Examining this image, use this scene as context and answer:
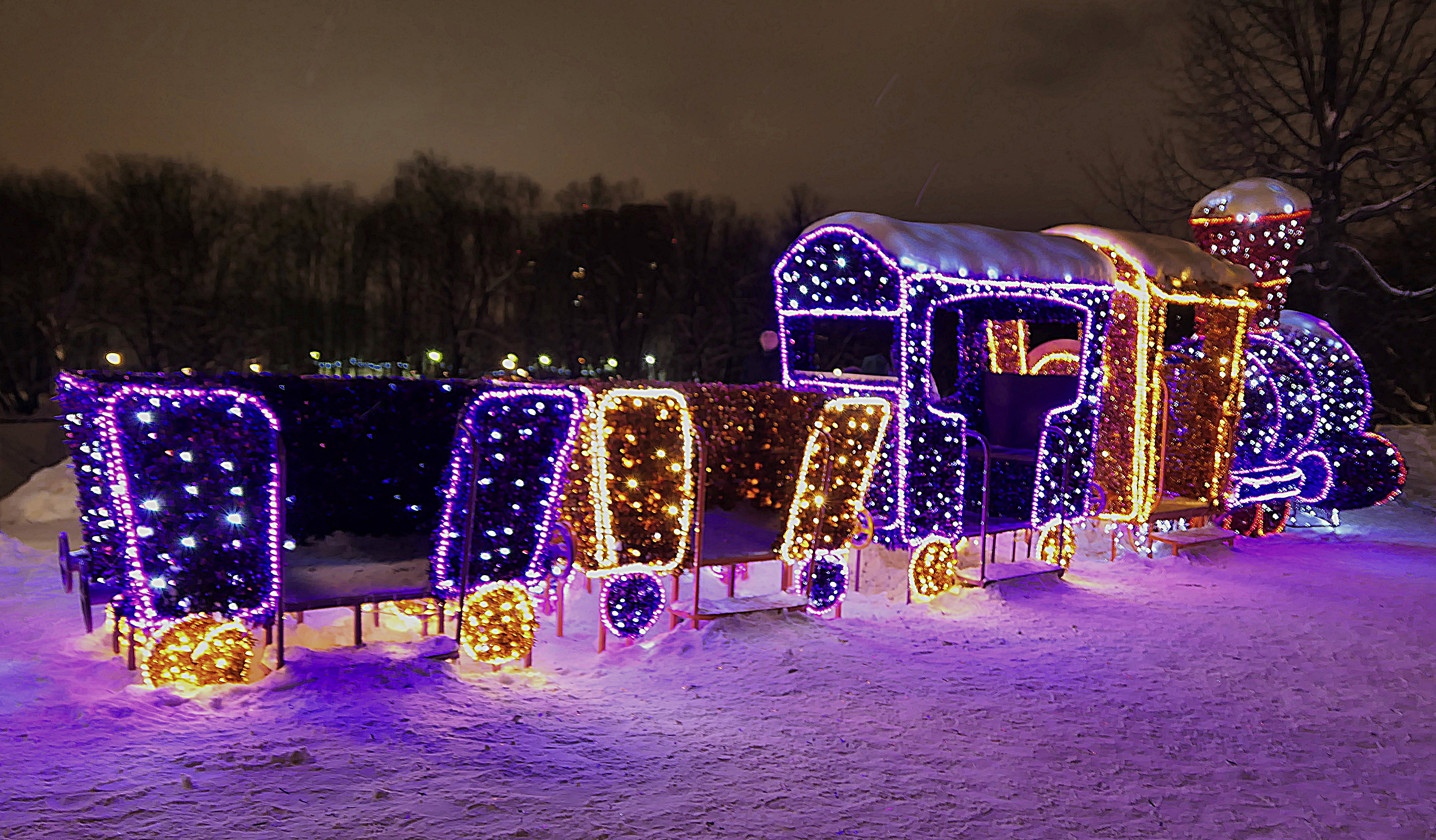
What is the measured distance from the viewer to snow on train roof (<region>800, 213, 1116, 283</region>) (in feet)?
23.2

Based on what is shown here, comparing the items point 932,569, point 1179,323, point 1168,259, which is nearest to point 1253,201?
point 1179,323

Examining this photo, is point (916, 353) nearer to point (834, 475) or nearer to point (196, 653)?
point (834, 475)

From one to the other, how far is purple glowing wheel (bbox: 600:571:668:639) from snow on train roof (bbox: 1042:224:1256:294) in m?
5.29

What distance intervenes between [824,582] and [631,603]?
1.58 meters

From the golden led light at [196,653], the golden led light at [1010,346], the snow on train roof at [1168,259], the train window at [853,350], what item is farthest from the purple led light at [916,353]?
the train window at [853,350]

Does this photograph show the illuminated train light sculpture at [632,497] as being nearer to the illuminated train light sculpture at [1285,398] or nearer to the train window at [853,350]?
the illuminated train light sculpture at [1285,398]

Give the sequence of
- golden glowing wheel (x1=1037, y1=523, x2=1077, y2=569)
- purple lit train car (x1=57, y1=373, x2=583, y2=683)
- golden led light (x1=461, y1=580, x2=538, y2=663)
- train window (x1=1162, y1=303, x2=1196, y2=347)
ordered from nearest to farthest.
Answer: purple lit train car (x1=57, y1=373, x2=583, y2=683)
golden led light (x1=461, y1=580, x2=538, y2=663)
golden glowing wheel (x1=1037, y1=523, x2=1077, y2=569)
train window (x1=1162, y1=303, x2=1196, y2=347)

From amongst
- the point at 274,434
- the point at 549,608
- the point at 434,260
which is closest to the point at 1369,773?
the point at 549,608

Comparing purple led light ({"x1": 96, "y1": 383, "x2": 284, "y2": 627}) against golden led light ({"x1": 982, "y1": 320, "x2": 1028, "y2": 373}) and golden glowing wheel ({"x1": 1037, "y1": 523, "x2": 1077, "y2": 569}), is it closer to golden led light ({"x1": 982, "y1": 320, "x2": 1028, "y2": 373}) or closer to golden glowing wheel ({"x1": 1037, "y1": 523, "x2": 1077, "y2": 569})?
golden glowing wheel ({"x1": 1037, "y1": 523, "x2": 1077, "y2": 569})

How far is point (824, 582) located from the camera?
22.2 ft

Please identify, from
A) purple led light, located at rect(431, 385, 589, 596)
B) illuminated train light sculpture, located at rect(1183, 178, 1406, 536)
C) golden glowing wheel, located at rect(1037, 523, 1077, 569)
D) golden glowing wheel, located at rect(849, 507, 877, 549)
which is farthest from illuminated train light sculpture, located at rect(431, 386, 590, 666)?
illuminated train light sculpture, located at rect(1183, 178, 1406, 536)

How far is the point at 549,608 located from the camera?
6.79m

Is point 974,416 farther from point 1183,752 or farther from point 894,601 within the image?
point 1183,752

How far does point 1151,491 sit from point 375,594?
24.4 feet
